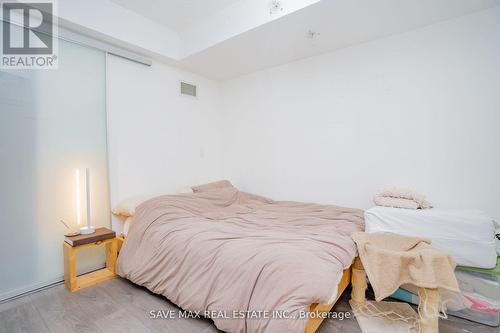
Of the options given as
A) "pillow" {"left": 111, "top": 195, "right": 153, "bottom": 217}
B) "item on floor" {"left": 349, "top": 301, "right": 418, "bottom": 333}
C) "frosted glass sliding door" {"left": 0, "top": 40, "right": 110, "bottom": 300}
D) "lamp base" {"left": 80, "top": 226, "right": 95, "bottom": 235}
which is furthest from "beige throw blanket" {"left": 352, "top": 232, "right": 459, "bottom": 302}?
"frosted glass sliding door" {"left": 0, "top": 40, "right": 110, "bottom": 300}

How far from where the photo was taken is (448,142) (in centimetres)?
215

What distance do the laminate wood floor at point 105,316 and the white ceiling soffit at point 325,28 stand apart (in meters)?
2.35

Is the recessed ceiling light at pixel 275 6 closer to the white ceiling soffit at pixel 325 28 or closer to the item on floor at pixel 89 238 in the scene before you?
the white ceiling soffit at pixel 325 28

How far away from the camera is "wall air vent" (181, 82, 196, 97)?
3318 millimetres

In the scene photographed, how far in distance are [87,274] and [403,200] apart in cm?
298

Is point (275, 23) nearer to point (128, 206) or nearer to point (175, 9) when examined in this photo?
point (175, 9)

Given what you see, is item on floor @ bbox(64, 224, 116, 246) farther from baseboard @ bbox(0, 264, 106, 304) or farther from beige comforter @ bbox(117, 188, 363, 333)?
baseboard @ bbox(0, 264, 106, 304)

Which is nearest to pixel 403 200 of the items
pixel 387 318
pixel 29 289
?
pixel 387 318

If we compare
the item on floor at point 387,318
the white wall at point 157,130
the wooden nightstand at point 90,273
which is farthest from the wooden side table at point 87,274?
the item on floor at point 387,318

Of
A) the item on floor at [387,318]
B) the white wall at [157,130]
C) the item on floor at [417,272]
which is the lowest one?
the item on floor at [387,318]

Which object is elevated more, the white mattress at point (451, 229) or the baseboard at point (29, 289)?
the white mattress at point (451, 229)

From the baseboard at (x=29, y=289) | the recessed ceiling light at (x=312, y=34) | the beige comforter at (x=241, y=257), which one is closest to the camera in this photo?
the beige comforter at (x=241, y=257)

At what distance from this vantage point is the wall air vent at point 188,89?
332 cm

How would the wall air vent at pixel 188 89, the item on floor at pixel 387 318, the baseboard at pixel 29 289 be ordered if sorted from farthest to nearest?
the wall air vent at pixel 188 89 → the baseboard at pixel 29 289 → the item on floor at pixel 387 318
